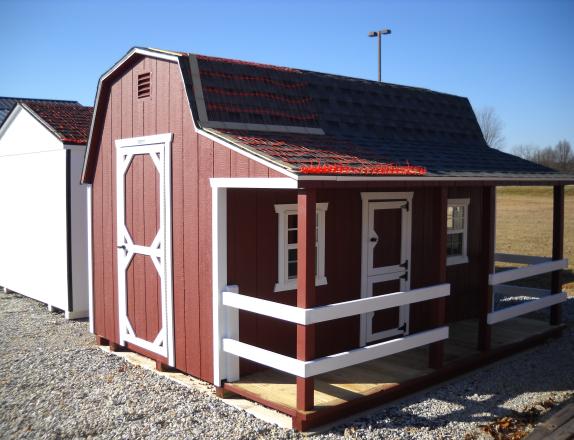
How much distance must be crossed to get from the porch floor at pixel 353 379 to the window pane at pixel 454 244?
1734 mm

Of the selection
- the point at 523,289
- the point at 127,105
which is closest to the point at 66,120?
the point at 127,105

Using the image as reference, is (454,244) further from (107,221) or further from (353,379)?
(107,221)

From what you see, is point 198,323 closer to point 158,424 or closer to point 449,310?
point 158,424

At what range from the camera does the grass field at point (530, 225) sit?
22.0 meters

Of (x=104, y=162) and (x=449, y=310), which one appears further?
(x=449, y=310)

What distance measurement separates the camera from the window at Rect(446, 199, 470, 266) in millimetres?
10383

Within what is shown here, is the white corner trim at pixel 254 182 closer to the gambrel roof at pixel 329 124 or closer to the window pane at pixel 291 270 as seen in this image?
the gambrel roof at pixel 329 124

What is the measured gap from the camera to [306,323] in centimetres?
605

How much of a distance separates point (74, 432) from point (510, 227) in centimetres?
2853

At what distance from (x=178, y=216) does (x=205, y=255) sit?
773mm

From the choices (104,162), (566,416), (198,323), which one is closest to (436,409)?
(566,416)

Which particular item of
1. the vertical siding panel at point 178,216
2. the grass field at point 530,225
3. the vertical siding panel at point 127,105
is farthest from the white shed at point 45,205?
the grass field at point 530,225

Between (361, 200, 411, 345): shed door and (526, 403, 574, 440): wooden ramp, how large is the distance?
300 cm

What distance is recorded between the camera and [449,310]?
10.4 meters
